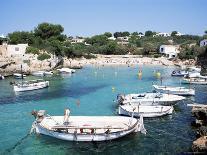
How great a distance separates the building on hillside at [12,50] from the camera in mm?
94562

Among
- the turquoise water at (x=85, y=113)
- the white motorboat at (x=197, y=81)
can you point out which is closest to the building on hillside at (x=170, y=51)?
the turquoise water at (x=85, y=113)

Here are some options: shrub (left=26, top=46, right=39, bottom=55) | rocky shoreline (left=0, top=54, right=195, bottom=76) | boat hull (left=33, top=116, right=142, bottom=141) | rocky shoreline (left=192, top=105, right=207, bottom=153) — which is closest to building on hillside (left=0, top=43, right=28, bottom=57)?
shrub (left=26, top=46, right=39, bottom=55)

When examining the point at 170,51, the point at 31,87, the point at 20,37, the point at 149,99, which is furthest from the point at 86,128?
the point at 170,51

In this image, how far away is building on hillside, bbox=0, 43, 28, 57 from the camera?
94.6 m

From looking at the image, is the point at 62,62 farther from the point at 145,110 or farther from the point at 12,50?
the point at 145,110

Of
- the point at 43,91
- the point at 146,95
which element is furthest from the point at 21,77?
the point at 146,95

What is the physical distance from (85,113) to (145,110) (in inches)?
310

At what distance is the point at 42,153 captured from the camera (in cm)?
2902

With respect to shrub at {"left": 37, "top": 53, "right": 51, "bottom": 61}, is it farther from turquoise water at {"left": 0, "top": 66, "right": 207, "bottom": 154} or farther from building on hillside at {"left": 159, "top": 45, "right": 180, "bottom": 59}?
building on hillside at {"left": 159, "top": 45, "right": 180, "bottom": 59}

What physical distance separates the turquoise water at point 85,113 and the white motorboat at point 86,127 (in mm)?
571

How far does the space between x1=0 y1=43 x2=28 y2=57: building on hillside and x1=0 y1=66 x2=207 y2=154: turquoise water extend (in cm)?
2448

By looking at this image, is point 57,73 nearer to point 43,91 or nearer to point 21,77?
point 21,77

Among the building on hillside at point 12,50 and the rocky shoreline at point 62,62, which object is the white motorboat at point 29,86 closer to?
the rocky shoreline at point 62,62

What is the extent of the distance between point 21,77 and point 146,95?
40524mm
